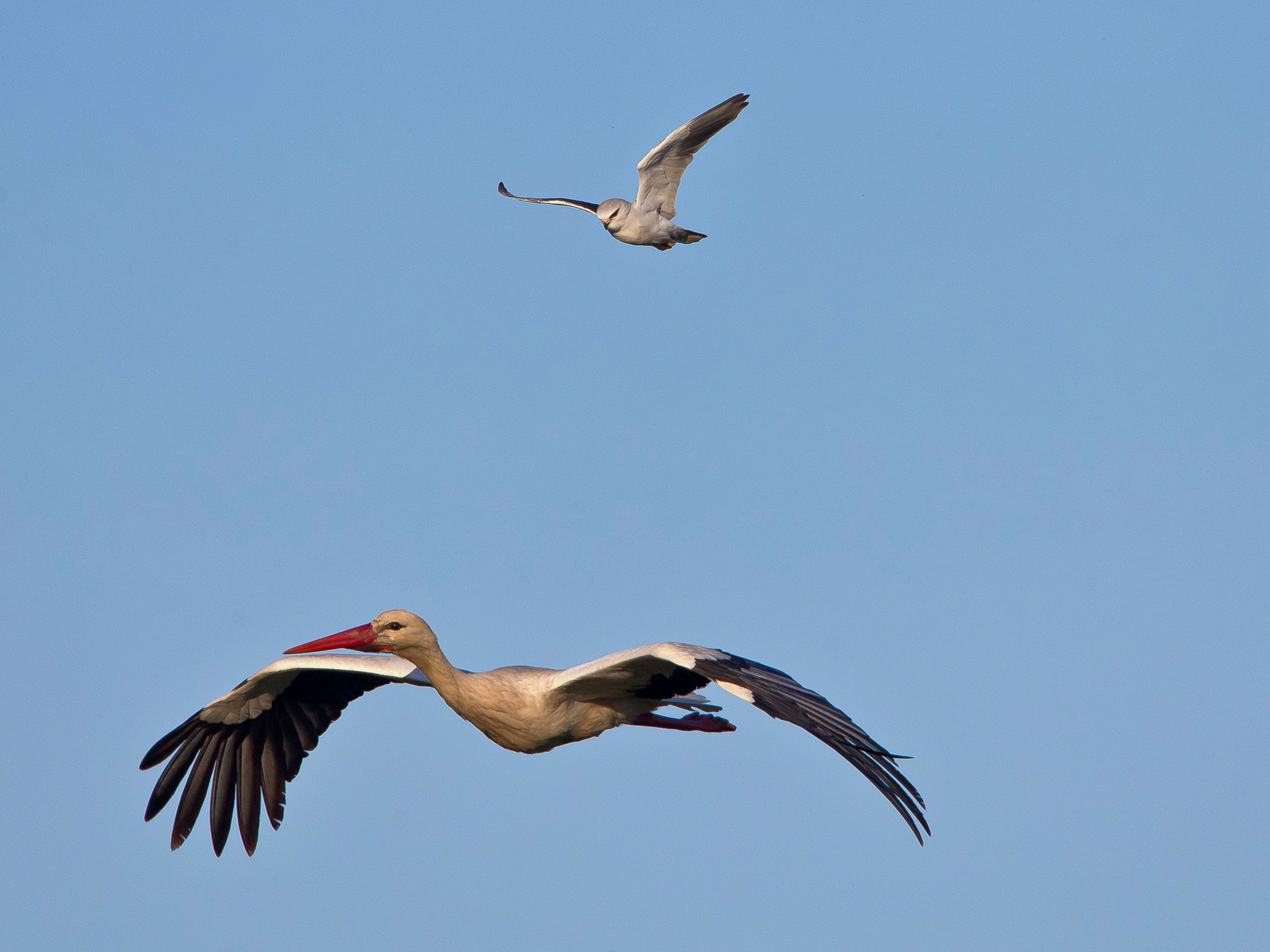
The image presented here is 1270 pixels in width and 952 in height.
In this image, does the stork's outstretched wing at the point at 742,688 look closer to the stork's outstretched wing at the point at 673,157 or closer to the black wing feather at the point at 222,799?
the black wing feather at the point at 222,799

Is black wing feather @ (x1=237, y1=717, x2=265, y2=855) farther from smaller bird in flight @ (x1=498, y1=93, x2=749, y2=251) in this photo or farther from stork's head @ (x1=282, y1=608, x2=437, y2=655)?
smaller bird in flight @ (x1=498, y1=93, x2=749, y2=251)

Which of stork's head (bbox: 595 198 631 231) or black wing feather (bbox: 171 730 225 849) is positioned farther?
stork's head (bbox: 595 198 631 231)

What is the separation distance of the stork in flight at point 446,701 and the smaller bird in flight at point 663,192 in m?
4.92

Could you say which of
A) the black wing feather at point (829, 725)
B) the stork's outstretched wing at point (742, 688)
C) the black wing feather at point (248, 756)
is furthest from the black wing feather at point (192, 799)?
the black wing feather at point (829, 725)

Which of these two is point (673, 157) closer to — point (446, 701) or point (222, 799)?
point (446, 701)

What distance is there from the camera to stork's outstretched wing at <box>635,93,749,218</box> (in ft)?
46.8

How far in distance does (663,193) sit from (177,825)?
25.4 ft

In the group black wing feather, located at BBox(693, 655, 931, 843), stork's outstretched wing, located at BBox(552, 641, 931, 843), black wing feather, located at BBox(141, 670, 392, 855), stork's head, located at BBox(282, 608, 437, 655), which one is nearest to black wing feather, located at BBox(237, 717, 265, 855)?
black wing feather, located at BBox(141, 670, 392, 855)

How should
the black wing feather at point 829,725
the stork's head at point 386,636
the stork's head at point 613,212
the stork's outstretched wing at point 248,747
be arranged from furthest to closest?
the stork's head at point 613,212 < the stork's outstretched wing at point 248,747 < the stork's head at point 386,636 < the black wing feather at point 829,725

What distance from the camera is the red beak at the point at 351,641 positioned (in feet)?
40.9

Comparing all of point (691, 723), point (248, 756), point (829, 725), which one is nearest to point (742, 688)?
point (829, 725)

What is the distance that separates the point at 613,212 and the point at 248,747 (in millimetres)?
6358

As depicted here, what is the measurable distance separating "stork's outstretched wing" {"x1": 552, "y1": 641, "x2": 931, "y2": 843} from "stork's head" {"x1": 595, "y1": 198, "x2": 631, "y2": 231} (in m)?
5.05

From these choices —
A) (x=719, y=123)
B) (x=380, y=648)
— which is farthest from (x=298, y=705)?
(x=719, y=123)
